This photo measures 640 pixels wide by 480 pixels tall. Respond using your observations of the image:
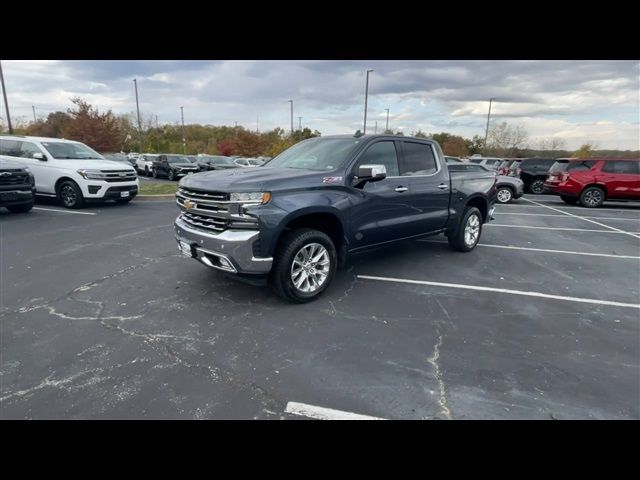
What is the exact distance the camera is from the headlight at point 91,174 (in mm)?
9805

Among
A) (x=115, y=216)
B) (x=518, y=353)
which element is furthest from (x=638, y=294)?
(x=115, y=216)

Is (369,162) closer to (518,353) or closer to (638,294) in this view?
(518,353)

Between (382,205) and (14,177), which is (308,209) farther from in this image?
(14,177)

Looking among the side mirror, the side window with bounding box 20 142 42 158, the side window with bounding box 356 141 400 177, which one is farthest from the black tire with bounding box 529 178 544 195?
the side window with bounding box 20 142 42 158

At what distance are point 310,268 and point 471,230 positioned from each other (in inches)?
148

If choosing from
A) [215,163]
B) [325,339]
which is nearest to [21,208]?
[325,339]

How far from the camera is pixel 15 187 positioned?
877 centimetres

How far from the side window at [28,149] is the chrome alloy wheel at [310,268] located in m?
10.4

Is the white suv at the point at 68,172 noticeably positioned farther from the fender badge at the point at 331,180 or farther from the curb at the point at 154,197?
the fender badge at the point at 331,180

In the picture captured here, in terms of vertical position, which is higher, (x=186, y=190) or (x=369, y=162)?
(x=369, y=162)

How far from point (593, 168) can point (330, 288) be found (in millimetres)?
13869

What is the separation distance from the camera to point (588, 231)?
353 inches

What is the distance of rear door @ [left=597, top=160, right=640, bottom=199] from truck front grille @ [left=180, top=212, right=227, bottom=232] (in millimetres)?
15022

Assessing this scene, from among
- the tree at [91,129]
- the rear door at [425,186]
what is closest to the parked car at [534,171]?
the rear door at [425,186]
